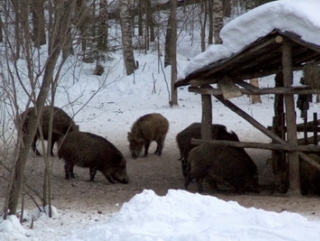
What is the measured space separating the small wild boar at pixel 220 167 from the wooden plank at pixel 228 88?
1.05 metres

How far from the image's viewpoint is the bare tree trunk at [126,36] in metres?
28.9

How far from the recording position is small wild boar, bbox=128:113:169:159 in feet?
59.3

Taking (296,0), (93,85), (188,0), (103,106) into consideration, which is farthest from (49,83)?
(188,0)

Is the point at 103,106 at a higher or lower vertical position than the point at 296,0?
lower

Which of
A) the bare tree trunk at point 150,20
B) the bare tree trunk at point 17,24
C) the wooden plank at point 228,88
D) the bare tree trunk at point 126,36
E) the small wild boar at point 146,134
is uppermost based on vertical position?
the bare tree trunk at point 150,20

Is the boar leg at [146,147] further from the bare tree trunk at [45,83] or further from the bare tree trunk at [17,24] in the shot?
the bare tree trunk at [17,24]

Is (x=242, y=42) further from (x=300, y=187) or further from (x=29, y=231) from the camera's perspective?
(x=29, y=231)

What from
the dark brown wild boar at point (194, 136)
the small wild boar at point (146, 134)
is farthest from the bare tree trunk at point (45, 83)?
the small wild boar at point (146, 134)

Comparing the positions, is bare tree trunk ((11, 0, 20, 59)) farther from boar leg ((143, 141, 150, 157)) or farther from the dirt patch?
boar leg ((143, 141, 150, 157))

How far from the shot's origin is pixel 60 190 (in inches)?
519

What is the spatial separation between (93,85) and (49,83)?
65.2 feet

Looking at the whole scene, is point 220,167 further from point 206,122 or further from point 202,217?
point 202,217

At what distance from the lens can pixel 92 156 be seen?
1467 centimetres

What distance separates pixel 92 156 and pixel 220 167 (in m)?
2.56
